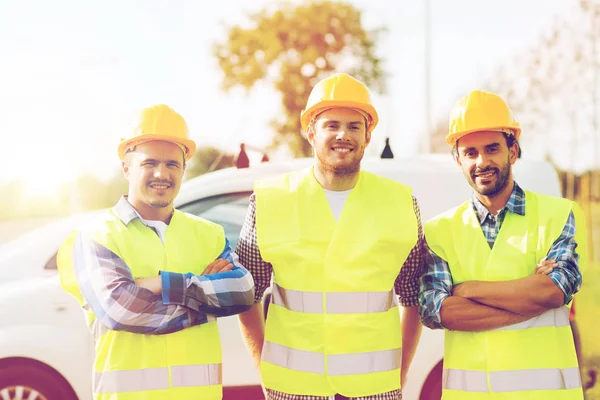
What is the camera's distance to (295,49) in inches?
776

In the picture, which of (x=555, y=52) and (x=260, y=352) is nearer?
(x=260, y=352)

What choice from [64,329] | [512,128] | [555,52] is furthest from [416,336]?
[555,52]

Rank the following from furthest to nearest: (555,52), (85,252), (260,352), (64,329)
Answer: (555,52)
(64,329)
(260,352)
(85,252)

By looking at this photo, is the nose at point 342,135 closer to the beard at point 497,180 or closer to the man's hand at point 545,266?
the beard at point 497,180

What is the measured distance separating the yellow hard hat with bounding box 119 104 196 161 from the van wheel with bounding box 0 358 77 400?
6.44 ft

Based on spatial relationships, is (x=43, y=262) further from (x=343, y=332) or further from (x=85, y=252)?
(x=343, y=332)

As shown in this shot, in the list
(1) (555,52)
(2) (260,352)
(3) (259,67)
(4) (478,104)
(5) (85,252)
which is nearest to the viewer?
(5) (85,252)

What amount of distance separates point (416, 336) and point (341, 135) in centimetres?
103

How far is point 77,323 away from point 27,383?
47cm

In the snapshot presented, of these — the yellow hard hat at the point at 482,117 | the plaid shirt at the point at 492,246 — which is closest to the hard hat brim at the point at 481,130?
the yellow hard hat at the point at 482,117

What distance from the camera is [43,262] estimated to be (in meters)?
4.13

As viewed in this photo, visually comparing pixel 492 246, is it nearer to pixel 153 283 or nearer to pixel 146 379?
pixel 153 283

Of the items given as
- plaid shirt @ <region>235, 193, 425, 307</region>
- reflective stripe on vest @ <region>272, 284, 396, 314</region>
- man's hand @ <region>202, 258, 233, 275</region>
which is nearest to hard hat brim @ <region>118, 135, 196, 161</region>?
plaid shirt @ <region>235, 193, 425, 307</region>

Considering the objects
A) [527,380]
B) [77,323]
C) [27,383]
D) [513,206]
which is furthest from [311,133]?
[27,383]
